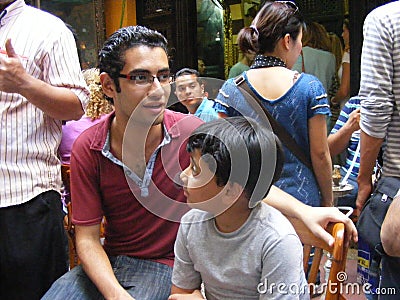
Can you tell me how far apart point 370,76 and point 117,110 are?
3.29 ft

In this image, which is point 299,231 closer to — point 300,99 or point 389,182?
point 389,182

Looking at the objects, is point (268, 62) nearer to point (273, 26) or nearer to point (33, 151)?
point (273, 26)

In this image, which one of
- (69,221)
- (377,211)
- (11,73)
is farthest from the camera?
(69,221)

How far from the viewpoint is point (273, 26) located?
226 centimetres

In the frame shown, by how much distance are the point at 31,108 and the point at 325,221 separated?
1.12 m

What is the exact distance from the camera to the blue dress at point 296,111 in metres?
2.18

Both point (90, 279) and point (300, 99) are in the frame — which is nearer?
point (90, 279)

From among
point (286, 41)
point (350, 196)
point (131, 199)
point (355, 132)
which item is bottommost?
point (350, 196)

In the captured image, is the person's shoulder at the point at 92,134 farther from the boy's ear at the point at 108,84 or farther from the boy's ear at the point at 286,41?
the boy's ear at the point at 286,41

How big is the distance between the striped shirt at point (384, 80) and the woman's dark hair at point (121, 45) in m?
0.84

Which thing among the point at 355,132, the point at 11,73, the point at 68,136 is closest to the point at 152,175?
the point at 11,73

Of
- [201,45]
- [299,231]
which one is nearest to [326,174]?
[299,231]

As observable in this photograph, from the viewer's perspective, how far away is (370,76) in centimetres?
202

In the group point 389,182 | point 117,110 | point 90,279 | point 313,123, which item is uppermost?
point 117,110
